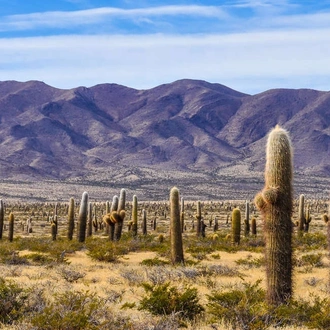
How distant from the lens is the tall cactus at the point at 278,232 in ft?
29.5

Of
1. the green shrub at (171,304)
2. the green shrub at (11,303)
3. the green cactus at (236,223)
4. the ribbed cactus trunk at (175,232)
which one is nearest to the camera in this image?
the green shrub at (11,303)

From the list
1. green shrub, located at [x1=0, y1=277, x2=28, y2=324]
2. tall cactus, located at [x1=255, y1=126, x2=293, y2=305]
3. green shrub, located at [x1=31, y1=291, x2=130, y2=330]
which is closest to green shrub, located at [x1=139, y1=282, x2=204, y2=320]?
green shrub, located at [x1=31, y1=291, x2=130, y2=330]

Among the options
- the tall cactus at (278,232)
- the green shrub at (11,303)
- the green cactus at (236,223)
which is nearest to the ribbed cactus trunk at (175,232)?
the green cactus at (236,223)

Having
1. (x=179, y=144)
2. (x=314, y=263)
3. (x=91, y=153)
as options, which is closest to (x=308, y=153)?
(x=179, y=144)

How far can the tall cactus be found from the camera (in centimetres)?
899

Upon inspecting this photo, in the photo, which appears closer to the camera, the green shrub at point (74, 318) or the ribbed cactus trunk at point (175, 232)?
the green shrub at point (74, 318)

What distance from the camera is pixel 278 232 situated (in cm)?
899

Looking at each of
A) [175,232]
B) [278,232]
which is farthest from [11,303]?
[175,232]

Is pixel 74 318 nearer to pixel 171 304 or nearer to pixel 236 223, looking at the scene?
pixel 171 304

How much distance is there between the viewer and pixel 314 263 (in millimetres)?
16594

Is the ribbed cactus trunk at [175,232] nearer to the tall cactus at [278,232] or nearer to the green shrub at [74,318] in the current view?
the tall cactus at [278,232]

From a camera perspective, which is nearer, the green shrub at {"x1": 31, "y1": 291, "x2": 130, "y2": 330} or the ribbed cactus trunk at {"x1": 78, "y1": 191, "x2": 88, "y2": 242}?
the green shrub at {"x1": 31, "y1": 291, "x2": 130, "y2": 330}

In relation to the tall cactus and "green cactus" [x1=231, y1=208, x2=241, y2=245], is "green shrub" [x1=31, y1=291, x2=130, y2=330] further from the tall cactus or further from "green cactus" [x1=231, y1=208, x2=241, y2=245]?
"green cactus" [x1=231, y1=208, x2=241, y2=245]

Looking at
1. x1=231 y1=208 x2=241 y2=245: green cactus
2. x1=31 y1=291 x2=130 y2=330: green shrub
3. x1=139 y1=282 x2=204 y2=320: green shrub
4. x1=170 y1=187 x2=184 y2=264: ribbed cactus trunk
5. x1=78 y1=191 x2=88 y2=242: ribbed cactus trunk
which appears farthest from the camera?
x1=78 y1=191 x2=88 y2=242: ribbed cactus trunk
